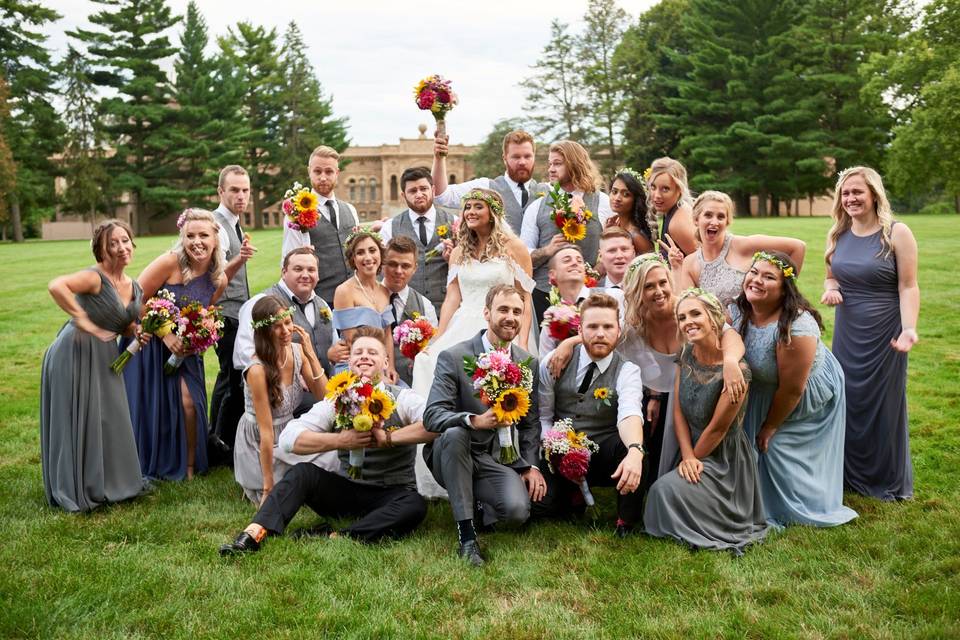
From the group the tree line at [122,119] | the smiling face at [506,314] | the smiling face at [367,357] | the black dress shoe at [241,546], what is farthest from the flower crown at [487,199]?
the tree line at [122,119]

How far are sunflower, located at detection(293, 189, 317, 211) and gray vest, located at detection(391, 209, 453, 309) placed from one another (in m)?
0.75

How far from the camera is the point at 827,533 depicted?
4617 millimetres

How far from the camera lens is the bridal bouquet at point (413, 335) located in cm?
575

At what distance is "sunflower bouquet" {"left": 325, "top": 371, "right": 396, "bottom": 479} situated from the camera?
4559mm

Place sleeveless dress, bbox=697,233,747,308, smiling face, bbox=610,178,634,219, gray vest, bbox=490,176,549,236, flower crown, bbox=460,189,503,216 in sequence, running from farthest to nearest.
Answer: gray vest, bbox=490,176,549,236, smiling face, bbox=610,178,634,219, flower crown, bbox=460,189,503,216, sleeveless dress, bbox=697,233,747,308

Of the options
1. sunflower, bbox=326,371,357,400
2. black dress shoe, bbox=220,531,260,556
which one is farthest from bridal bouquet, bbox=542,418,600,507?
black dress shoe, bbox=220,531,260,556

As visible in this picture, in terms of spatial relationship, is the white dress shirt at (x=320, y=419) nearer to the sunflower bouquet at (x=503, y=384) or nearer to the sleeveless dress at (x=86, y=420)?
the sunflower bouquet at (x=503, y=384)

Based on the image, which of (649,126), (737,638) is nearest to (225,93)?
(649,126)

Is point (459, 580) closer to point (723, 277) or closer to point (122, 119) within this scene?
point (723, 277)

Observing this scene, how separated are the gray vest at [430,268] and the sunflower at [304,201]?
0.75 metres

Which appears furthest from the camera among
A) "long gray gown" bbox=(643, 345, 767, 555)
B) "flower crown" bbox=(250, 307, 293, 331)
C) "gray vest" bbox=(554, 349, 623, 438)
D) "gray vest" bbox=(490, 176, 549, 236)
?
"gray vest" bbox=(490, 176, 549, 236)

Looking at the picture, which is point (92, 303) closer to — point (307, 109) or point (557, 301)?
point (557, 301)

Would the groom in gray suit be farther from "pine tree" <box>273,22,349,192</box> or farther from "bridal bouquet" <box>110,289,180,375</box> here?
"pine tree" <box>273,22,349,192</box>

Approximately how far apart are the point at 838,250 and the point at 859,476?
154 cm
